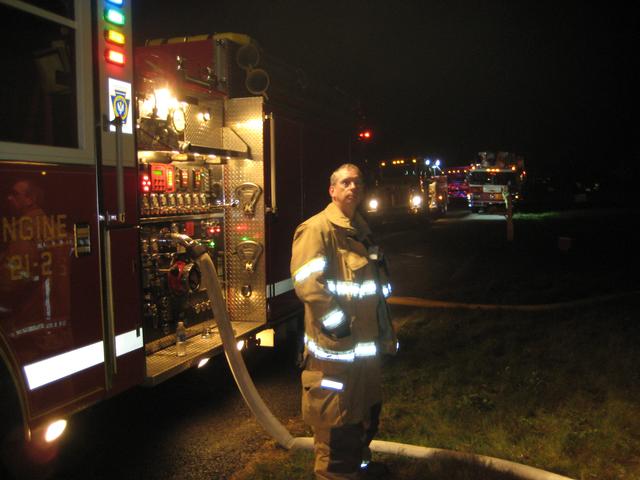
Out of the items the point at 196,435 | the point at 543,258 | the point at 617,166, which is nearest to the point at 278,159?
the point at 196,435

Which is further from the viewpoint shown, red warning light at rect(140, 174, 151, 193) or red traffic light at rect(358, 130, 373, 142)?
red traffic light at rect(358, 130, 373, 142)

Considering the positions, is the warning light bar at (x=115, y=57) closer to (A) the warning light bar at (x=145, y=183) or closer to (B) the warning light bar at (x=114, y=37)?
(B) the warning light bar at (x=114, y=37)

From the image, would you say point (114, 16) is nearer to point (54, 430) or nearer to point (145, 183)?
point (145, 183)

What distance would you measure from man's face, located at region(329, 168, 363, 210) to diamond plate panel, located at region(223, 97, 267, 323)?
7.03 ft

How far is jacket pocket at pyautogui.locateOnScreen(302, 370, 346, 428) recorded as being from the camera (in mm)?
3303

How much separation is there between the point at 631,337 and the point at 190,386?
4449 millimetres

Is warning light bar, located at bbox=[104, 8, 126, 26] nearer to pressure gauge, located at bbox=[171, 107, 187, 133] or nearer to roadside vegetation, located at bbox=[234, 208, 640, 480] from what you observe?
pressure gauge, located at bbox=[171, 107, 187, 133]

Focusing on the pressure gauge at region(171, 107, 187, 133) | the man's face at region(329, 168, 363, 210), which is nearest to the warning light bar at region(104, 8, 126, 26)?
the pressure gauge at region(171, 107, 187, 133)

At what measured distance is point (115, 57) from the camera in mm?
3510

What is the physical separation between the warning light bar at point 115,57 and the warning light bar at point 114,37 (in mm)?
53

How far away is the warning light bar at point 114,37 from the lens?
11.3ft

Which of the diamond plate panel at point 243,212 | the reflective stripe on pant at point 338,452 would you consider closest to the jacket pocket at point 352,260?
the reflective stripe on pant at point 338,452

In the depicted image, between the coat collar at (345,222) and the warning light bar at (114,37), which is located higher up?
the warning light bar at (114,37)

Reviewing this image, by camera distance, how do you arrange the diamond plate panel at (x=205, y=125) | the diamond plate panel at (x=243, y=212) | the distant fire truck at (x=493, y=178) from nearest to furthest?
the diamond plate panel at (x=205, y=125) < the diamond plate panel at (x=243, y=212) < the distant fire truck at (x=493, y=178)
